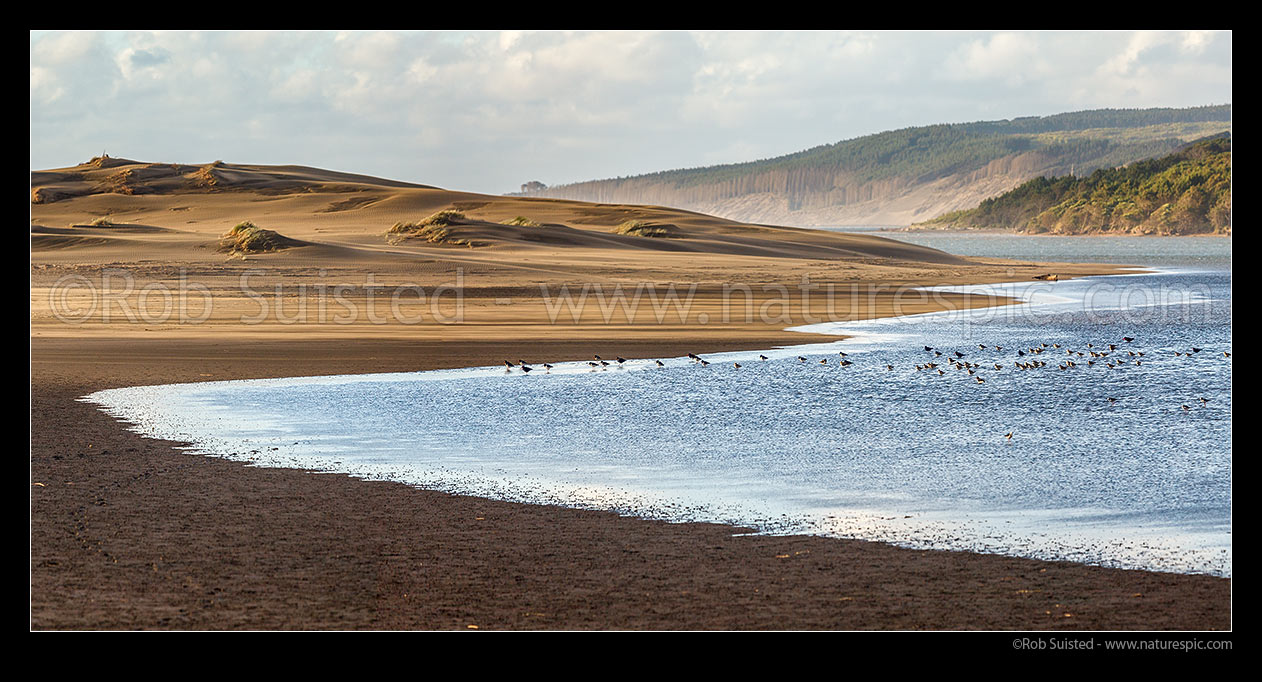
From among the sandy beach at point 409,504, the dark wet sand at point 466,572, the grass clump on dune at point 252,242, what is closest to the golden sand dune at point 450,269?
the grass clump on dune at point 252,242

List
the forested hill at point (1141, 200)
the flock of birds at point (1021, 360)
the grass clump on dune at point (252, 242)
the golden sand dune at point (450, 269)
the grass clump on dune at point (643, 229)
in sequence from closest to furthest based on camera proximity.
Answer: the flock of birds at point (1021, 360), the golden sand dune at point (450, 269), the grass clump on dune at point (252, 242), the grass clump on dune at point (643, 229), the forested hill at point (1141, 200)

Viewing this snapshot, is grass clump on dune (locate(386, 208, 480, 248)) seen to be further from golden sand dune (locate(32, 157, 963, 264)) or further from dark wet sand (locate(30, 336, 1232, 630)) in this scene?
dark wet sand (locate(30, 336, 1232, 630))

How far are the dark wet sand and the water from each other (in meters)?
0.54

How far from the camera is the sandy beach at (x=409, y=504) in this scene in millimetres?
6234

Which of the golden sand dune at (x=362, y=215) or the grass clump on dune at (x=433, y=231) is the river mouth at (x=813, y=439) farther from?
the golden sand dune at (x=362, y=215)

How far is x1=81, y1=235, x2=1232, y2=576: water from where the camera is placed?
326 inches

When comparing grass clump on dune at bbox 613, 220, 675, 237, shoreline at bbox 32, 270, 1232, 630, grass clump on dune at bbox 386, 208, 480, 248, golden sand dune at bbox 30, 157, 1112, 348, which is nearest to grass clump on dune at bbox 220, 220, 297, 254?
golden sand dune at bbox 30, 157, 1112, 348

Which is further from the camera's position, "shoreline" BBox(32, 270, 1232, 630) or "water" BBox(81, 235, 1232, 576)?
"water" BBox(81, 235, 1232, 576)

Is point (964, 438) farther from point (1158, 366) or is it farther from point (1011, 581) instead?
point (1158, 366)

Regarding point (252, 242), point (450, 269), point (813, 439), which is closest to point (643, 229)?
point (450, 269)

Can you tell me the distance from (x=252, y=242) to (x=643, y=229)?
18370 millimetres

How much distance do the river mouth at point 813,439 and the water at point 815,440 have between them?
0.10 feet
